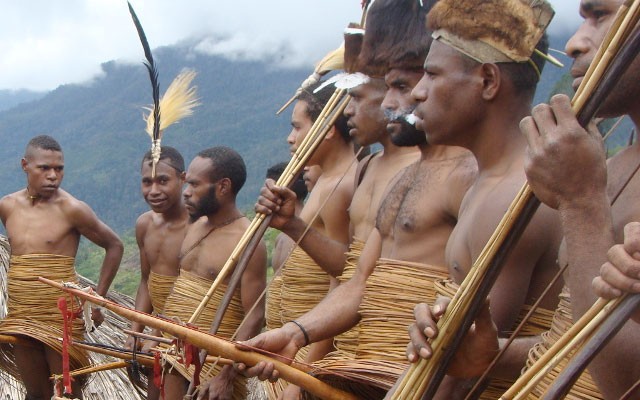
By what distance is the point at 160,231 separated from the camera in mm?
6055

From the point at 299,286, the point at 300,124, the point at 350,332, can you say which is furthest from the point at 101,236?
the point at 350,332

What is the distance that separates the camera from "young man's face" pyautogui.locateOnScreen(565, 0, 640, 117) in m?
1.86

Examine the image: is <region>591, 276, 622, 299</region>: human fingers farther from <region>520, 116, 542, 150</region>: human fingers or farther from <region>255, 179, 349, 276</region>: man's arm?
<region>255, 179, 349, 276</region>: man's arm

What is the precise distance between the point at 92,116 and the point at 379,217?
30943mm

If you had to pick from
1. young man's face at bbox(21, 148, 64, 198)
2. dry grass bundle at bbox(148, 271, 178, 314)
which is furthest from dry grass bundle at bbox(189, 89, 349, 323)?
young man's face at bbox(21, 148, 64, 198)

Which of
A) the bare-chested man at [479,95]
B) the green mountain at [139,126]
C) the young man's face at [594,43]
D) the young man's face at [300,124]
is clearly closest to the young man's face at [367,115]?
the bare-chested man at [479,95]

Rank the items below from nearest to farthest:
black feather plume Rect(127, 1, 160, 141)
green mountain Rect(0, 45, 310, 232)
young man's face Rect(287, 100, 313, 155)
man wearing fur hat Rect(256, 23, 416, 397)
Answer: man wearing fur hat Rect(256, 23, 416, 397)
black feather plume Rect(127, 1, 160, 141)
young man's face Rect(287, 100, 313, 155)
green mountain Rect(0, 45, 310, 232)

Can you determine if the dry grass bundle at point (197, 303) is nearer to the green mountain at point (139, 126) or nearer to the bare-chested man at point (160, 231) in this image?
the bare-chested man at point (160, 231)

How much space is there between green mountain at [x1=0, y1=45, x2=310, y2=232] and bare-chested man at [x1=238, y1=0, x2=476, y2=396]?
76.2ft

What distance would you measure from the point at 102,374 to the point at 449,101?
16.6ft

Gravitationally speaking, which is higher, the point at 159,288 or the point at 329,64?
the point at 329,64

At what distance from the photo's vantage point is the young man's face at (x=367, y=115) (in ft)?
11.7

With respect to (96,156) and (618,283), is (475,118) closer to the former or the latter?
(618,283)

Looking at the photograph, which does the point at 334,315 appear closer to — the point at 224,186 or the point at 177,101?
the point at 224,186
